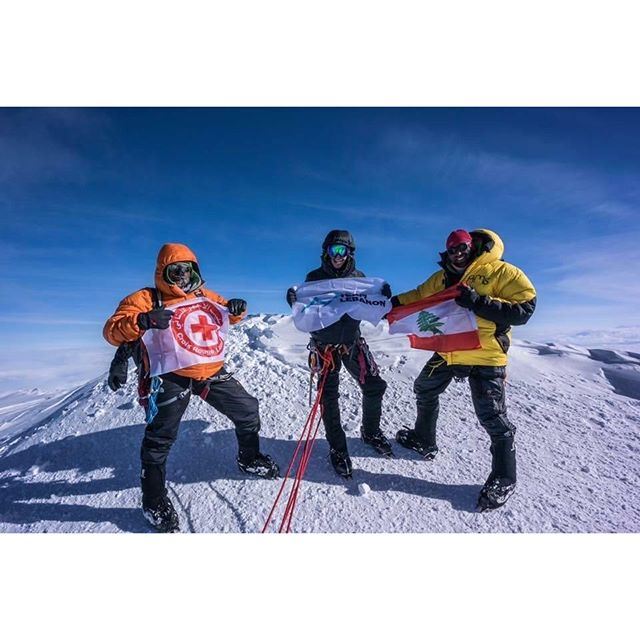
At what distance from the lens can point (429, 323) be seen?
4059 mm

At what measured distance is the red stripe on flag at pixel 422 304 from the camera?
151 inches

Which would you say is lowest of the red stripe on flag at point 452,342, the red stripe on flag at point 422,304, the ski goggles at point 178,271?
the red stripe on flag at point 452,342

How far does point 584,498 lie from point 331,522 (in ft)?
9.47

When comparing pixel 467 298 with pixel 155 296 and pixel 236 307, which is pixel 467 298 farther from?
pixel 155 296

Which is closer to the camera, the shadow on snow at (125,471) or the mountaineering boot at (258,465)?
the shadow on snow at (125,471)

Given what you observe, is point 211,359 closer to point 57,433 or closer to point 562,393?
point 57,433

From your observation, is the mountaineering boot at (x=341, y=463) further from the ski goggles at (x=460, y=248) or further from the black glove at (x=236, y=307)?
the ski goggles at (x=460, y=248)

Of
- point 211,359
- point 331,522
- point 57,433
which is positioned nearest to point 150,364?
point 211,359

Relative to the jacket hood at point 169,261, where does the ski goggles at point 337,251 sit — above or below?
above

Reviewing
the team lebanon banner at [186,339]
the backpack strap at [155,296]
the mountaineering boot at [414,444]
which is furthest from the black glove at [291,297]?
the mountaineering boot at [414,444]

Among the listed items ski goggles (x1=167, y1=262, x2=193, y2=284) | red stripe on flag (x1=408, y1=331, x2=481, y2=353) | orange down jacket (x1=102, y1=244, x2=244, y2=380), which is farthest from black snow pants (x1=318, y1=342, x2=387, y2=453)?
ski goggles (x1=167, y1=262, x2=193, y2=284)

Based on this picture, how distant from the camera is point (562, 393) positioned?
21.6ft

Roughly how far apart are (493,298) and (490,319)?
240 millimetres

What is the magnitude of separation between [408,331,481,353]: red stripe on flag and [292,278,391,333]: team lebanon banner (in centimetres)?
64
